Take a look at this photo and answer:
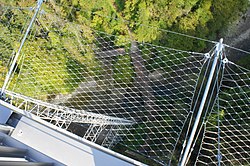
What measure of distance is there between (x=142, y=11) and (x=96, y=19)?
1.35ft

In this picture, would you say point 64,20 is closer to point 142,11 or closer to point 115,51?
point 115,51

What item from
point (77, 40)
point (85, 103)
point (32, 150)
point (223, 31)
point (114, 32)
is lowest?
point (32, 150)

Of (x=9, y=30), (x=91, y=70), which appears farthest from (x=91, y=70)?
(x=9, y=30)

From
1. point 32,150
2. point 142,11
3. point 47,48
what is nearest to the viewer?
point 32,150

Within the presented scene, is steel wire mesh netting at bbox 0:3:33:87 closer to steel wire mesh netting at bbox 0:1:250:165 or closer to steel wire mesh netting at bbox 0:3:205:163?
steel wire mesh netting at bbox 0:1:250:165

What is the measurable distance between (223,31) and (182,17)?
1.45ft

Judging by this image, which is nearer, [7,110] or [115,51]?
[7,110]

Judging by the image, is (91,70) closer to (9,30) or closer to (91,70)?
(91,70)

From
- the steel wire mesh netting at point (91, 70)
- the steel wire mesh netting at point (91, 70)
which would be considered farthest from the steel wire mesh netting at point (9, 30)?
the steel wire mesh netting at point (91, 70)

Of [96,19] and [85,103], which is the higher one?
[96,19]

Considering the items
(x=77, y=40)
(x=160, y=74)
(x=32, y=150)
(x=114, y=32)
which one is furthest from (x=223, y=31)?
(x=32, y=150)

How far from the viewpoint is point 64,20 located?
2.41m

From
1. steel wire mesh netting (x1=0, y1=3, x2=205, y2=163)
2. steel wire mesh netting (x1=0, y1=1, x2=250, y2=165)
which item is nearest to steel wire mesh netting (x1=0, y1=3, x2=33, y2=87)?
steel wire mesh netting (x1=0, y1=1, x2=250, y2=165)

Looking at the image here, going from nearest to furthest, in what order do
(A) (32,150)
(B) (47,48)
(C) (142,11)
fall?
(A) (32,150) → (C) (142,11) → (B) (47,48)
